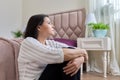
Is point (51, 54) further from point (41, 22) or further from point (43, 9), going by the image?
point (43, 9)

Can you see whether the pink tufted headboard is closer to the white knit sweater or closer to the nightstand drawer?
the nightstand drawer

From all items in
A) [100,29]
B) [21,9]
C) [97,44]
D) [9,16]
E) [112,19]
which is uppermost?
[21,9]

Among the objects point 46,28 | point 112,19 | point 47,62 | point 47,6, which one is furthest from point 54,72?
point 47,6

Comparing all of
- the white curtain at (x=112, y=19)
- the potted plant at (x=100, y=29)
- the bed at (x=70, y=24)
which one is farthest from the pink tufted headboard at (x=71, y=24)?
the potted plant at (x=100, y=29)

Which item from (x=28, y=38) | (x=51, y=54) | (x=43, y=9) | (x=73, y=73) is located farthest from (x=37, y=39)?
(x=43, y=9)

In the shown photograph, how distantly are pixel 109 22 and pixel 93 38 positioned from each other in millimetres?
498

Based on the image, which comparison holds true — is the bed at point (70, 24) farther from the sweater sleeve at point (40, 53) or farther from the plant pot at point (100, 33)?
the sweater sleeve at point (40, 53)

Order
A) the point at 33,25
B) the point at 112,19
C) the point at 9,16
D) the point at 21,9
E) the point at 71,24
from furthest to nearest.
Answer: the point at 21,9 < the point at 9,16 < the point at 71,24 < the point at 112,19 < the point at 33,25

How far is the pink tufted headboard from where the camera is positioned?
4.27m

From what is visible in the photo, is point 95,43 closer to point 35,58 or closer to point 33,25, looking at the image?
point 33,25

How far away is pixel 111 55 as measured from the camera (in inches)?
154

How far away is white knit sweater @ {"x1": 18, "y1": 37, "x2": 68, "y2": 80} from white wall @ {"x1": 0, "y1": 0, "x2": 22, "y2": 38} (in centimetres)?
355

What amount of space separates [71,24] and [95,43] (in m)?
0.84

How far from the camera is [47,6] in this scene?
191 inches
